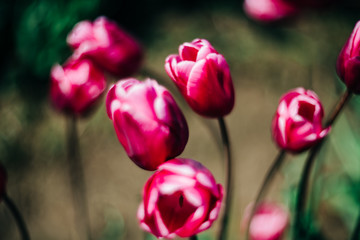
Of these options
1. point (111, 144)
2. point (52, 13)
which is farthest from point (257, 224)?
point (52, 13)

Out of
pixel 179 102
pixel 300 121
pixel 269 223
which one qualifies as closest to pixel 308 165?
pixel 300 121

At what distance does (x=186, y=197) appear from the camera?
0.85 feet

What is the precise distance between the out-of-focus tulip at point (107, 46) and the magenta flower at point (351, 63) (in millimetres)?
200

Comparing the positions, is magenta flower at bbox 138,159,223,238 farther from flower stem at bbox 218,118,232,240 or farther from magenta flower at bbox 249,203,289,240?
magenta flower at bbox 249,203,289,240

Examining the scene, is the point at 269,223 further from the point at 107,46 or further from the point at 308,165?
the point at 107,46

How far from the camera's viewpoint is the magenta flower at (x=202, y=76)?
10.6 inches

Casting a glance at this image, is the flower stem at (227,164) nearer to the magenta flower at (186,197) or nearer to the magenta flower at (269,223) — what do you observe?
the magenta flower at (186,197)

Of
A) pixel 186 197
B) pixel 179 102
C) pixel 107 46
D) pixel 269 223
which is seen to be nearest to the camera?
pixel 186 197

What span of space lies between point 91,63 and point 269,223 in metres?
0.29

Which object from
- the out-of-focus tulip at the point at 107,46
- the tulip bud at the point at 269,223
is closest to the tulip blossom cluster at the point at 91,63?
the out-of-focus tulip at the point at 107,46

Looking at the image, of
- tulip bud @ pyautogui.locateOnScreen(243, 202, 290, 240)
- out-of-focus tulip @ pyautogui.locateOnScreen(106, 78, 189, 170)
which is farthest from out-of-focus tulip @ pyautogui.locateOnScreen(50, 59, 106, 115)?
tulip bud @ pyautogui.locateOnScreen(243, 202, 290, 240)

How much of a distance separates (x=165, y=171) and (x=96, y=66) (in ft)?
0.55

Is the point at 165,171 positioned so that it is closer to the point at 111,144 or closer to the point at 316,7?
the point at 316,7

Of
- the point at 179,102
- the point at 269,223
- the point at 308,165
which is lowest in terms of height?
the point at 179,102
